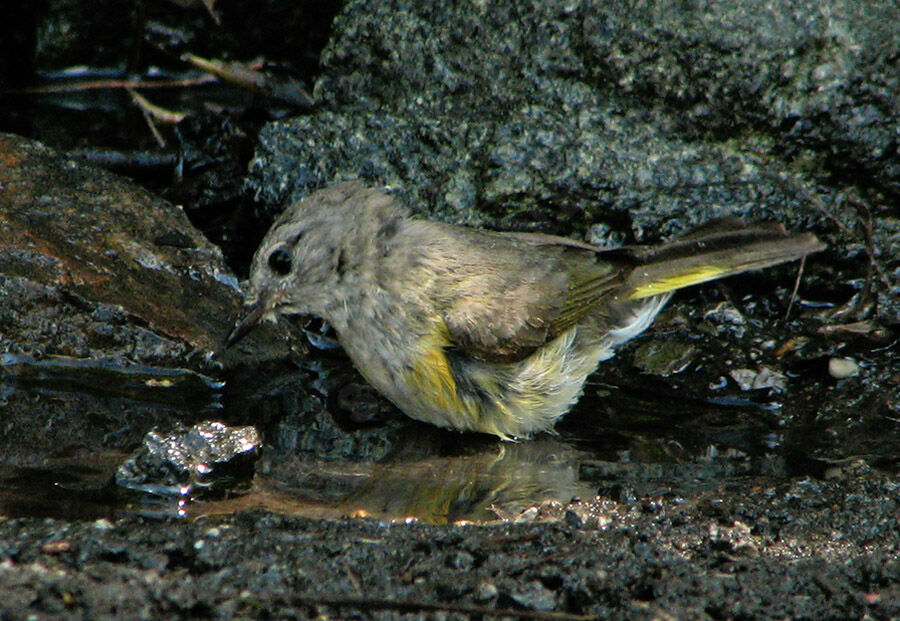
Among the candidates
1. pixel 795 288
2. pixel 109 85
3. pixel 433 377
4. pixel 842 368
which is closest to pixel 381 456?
pixel 433 377

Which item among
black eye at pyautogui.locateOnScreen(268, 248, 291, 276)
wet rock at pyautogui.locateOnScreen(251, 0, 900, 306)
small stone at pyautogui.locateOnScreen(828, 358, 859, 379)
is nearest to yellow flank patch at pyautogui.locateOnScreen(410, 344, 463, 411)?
black eye at pyautogui.locateOnScreen(268, 248, 291, 276)

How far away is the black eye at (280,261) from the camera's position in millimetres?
4758

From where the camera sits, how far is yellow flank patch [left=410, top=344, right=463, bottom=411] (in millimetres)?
4656

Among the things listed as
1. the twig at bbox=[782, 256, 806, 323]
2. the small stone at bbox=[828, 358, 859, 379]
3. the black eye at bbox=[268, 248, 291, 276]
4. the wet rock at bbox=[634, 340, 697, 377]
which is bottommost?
the black eye at bbox=[268, 248, 291, 276]

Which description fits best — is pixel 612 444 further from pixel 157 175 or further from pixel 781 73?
pixel 157 175

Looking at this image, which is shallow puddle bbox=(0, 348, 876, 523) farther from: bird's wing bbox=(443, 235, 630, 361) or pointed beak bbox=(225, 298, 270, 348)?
bird's wing bbox=(443, 235, 630, 361)

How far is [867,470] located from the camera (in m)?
4.12

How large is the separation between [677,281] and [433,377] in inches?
57.4

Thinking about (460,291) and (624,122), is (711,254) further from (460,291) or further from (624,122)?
(460,291)

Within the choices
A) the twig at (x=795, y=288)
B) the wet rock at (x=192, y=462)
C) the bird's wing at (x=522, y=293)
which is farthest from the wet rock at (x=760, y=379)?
the wet rock at (x=192, y=462)

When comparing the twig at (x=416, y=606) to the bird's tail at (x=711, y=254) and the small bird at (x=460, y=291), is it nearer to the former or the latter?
the small bird at (x=460, y=291)

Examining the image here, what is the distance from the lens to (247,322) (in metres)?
4.80

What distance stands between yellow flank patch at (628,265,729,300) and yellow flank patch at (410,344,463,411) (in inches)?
→ 46.6

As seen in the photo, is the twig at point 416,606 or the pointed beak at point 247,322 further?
the pointed beak at point 247,322
